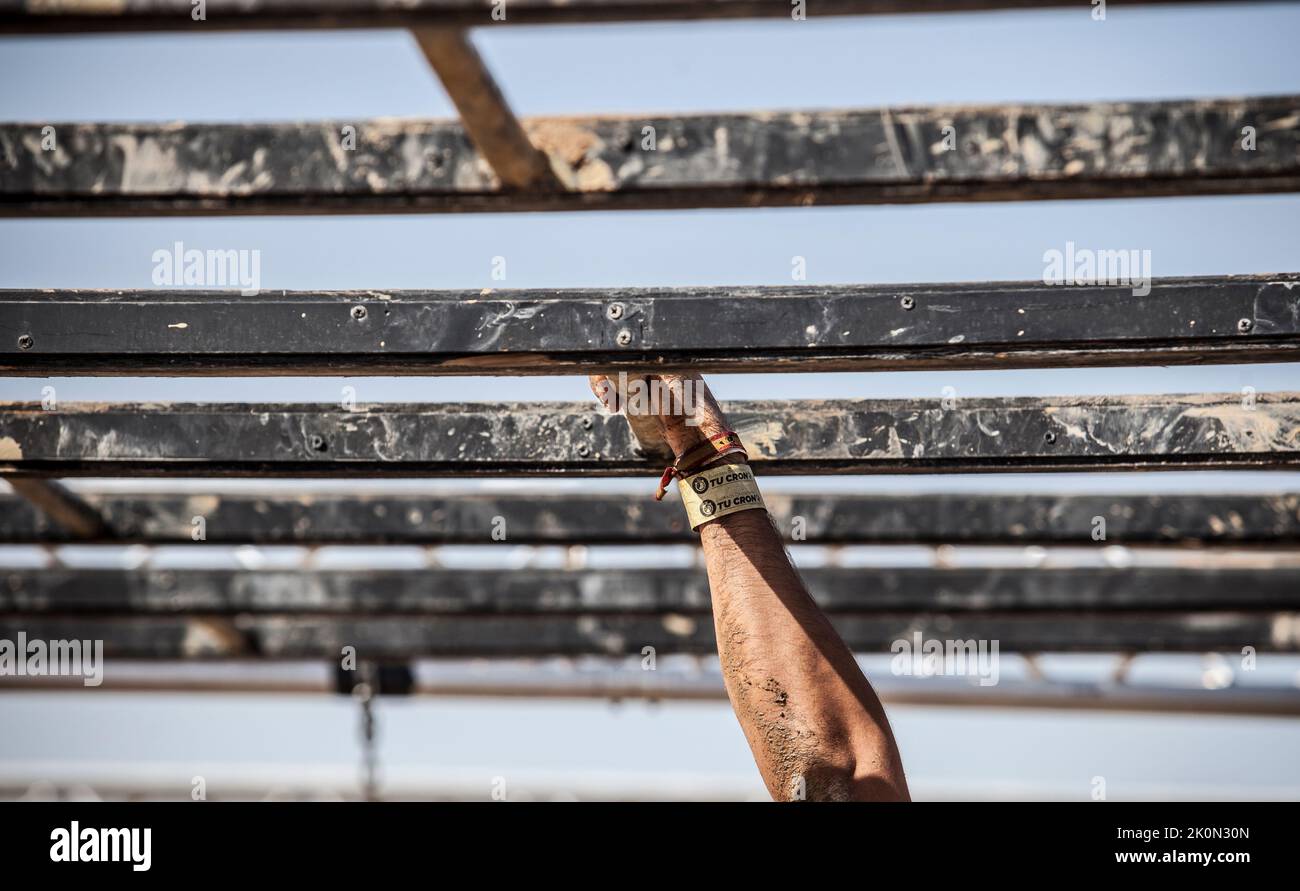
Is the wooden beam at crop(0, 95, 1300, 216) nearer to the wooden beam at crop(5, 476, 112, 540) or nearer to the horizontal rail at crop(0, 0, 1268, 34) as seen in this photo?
the horizontal rail at crop(0, 0, 1268, 34)

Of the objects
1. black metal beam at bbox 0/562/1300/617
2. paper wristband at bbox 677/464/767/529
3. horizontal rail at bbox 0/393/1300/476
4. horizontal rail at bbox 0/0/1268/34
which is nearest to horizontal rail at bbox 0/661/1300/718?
black metal beam at bbox 0/562/1300/617

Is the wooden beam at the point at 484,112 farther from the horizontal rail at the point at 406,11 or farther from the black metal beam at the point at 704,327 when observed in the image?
the black metal beam at the point at 704,327

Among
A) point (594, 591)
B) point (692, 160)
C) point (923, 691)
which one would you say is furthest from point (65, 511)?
point (923, 691)

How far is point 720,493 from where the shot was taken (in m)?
3.31

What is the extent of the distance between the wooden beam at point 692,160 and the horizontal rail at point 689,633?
4781 mm

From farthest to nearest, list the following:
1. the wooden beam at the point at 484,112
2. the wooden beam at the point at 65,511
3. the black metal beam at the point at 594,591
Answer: the black metal beam at the point at 594,591
the wooden beam at the point at 65,511
the wooden beam at the point at 484,112

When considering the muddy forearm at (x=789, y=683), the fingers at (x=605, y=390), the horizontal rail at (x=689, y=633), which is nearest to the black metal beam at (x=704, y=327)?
the fingers at (x=605, y=390)

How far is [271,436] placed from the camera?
4727 millimetres

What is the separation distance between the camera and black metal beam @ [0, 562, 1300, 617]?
24.5 feet

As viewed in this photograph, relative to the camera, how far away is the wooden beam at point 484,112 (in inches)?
117

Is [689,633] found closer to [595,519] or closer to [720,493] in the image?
[595,519]

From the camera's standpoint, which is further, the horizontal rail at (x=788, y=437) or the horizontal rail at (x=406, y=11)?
the horizontal rail at (x=788, y=437)
